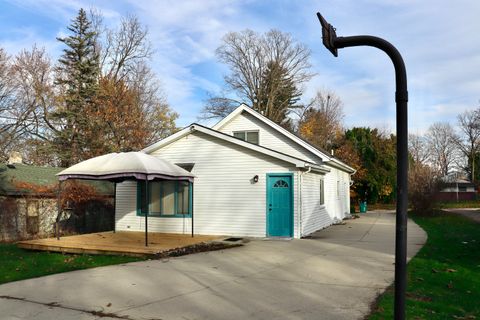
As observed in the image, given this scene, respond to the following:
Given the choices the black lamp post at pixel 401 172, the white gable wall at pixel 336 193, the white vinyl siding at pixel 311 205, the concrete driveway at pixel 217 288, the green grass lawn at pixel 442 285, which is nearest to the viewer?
the black lamp post at pixel 401 172

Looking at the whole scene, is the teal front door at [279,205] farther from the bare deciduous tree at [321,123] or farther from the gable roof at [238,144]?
the bare deciduous tree at [321,123]

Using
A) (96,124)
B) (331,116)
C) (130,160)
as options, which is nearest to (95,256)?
(130,160)

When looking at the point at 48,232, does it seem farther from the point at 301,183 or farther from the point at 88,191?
the point at 301,183

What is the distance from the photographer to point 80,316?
5.96m

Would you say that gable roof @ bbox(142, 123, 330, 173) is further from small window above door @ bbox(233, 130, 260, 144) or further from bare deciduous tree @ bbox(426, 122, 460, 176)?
bare deciduous tree @ bbox(426, 122, 460, 176)

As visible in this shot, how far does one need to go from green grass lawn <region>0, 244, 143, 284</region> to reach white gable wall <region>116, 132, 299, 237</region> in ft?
16.5

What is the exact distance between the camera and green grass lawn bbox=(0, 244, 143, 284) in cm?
927

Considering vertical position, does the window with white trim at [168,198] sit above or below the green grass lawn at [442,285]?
above

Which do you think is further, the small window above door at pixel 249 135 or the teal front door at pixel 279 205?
the small window above door at pixel 249 135

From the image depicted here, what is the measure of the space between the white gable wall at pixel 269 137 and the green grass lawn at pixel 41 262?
10.1 m

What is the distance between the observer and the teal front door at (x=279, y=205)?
15031 mm

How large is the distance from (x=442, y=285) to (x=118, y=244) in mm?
9007

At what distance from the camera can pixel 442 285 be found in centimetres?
773

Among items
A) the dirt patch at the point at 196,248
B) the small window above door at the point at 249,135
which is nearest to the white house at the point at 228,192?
the dirt patch at the point at 196,248
